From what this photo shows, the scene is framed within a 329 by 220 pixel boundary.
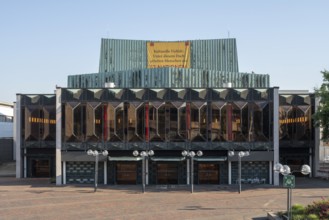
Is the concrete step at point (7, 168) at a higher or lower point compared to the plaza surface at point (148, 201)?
lower

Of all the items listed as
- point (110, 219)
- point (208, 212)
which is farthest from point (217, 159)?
point (110, 219)

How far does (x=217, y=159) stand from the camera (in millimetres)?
42938

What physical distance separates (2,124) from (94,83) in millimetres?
19281

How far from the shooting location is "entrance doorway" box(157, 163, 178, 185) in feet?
145

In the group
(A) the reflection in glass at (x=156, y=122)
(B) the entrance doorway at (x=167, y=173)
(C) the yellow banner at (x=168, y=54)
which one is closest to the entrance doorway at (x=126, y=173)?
(B) the entrance doorway at (x=167, y=173)

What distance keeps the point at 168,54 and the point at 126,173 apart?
77.2 feet

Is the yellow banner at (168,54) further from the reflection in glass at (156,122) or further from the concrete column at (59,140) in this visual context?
the concrete column at (59,140)

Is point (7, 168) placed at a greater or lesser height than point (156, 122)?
lesser

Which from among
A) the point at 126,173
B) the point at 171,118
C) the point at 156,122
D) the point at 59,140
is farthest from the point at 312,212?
the point at 59,140

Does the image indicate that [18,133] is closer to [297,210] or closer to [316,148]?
[316,148]

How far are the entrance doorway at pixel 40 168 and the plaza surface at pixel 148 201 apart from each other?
22.6 ft

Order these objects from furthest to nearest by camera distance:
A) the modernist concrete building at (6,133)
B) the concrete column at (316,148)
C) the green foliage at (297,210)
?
the modernist concrete building at (6,133)
the concrete column at (316,148)
the green foliage at (297,210)

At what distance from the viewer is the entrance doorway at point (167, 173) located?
145ft

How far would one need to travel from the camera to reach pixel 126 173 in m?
44.2
